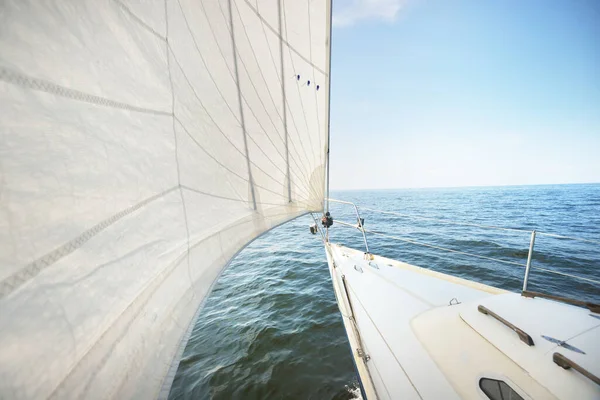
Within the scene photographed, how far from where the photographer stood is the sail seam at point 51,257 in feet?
1.65

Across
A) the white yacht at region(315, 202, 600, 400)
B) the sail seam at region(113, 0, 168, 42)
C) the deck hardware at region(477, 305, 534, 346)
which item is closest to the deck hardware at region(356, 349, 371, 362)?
the white yacht at region(315, 202, 600, 400)

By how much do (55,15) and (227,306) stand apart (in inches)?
208

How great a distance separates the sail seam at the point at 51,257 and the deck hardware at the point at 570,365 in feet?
7.88

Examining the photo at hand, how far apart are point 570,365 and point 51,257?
2.44 metres

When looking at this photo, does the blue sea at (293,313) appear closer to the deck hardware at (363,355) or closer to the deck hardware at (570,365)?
the deck hardware at (363,355)

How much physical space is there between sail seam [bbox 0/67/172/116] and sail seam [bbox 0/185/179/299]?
1.32 feet

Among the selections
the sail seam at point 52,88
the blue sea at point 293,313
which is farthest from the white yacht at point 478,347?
the sail seam at point 52,88

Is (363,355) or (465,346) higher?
(465,346)

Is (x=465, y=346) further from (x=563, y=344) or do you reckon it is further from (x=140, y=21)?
(x=140, y=21)

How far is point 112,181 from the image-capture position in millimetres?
820

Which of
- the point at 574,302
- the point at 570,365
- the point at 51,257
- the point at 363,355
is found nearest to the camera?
the point at 51,257

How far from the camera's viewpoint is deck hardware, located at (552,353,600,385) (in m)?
1.17

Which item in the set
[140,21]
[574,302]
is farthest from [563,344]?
[140,21]

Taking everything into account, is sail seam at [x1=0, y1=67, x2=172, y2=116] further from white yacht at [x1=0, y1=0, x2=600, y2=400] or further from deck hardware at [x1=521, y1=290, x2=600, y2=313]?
deck hardware at [x1=521, y1=290, x2=600, y2=313]
